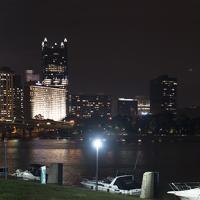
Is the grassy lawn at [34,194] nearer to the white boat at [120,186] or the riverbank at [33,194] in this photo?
the riverbank at [33,194]

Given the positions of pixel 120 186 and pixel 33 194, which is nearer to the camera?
pixel 33 194

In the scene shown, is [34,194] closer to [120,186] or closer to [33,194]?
[33,194]

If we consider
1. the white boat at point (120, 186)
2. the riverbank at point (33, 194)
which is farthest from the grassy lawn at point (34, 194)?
the white boat at point (120, 186)

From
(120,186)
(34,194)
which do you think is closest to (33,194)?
(34,194)

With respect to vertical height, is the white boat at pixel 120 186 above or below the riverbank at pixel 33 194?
below

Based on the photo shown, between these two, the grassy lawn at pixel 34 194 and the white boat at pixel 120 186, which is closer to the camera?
the grassy lawn at pixel 34 194

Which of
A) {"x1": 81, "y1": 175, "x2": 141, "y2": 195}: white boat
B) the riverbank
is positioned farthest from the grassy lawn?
{"x1": 81, "y1": 175, "x2": 141, "y2": 195}: white boat

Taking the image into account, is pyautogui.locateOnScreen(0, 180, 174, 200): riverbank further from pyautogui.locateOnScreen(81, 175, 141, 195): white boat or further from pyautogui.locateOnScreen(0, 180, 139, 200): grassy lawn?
pyautogui.locateOnScreen(81, 175, 141, 195): white boat

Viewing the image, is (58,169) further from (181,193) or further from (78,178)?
(78,178)

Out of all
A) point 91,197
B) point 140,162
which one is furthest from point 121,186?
point 140,162

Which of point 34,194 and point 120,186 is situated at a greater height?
point 34,194

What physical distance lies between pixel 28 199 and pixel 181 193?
8537 mm

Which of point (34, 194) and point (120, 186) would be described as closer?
point (34, 194)

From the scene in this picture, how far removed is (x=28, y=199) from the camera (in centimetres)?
1304
